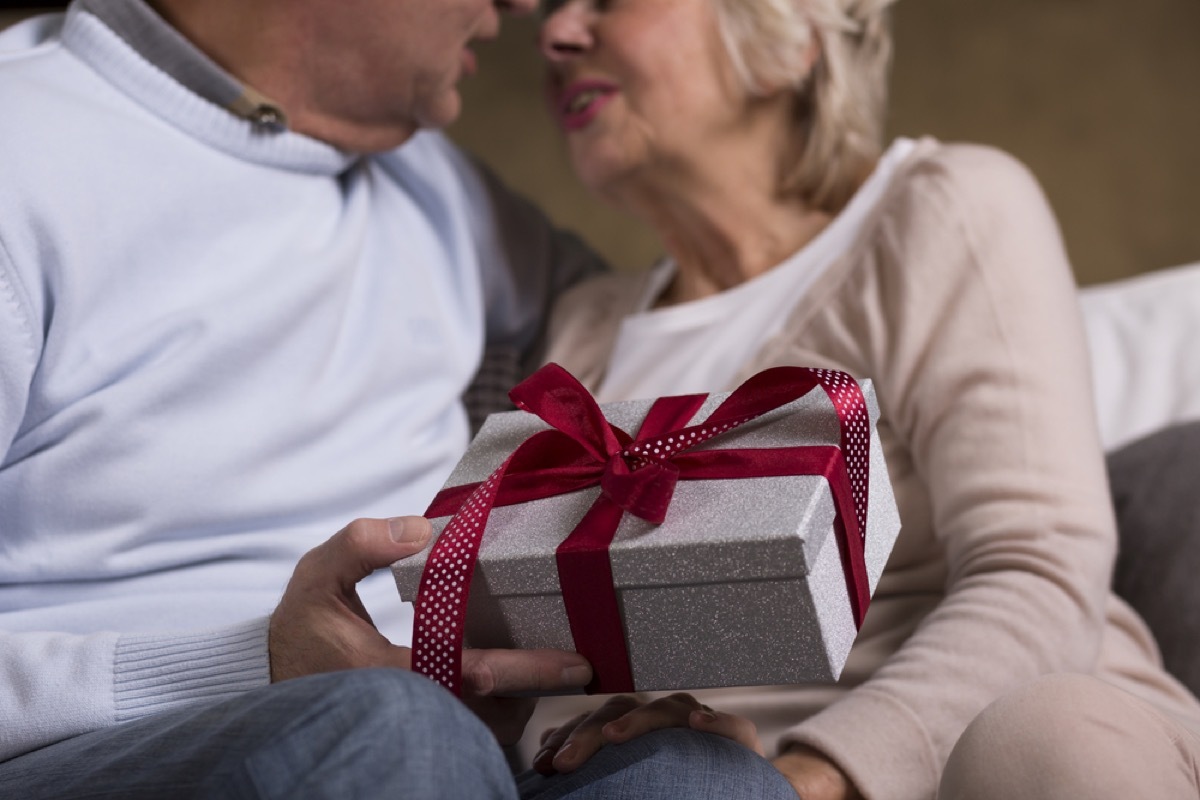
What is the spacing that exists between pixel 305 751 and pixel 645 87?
878 millimetres

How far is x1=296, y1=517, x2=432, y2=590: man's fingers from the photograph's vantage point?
0.78m

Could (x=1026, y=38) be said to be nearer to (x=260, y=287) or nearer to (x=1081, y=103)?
(x=1081, y=103)

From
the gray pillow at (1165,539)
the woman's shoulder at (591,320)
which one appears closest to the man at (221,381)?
the woman's shoulder at (591,320)

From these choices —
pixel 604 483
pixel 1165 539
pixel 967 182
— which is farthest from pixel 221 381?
pixel 1165 539

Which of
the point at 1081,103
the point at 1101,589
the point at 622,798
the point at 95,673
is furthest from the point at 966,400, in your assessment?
the point at 1081,103

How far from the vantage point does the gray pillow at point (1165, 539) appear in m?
1.28

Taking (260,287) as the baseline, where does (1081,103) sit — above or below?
below

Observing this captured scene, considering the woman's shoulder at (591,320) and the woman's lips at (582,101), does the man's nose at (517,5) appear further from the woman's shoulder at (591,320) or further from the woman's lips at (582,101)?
the woman's shoulder at (591,320)

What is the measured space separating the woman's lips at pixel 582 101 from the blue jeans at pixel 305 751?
821 millimetres

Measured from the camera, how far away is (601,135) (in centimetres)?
136

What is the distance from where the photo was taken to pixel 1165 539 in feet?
4.36

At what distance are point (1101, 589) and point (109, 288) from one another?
91cm

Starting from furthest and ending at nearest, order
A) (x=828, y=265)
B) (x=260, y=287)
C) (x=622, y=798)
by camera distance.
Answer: (x=828, y=265) → (x=260, y=287) → (x=622, y=798)

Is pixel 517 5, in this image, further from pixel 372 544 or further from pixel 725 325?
pixel 372 544
